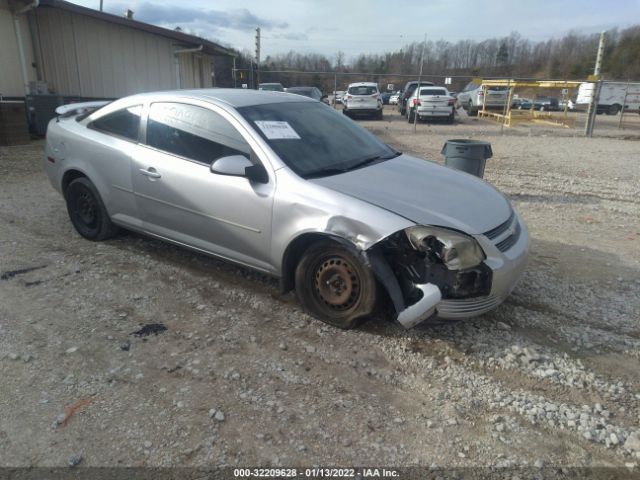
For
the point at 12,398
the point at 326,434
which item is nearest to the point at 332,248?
the point at 326,434

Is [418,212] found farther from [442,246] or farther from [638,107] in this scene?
[638,107]

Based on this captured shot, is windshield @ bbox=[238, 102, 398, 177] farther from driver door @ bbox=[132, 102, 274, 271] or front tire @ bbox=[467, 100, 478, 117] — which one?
front tire @ bbox=[467, 100, 478, 117]

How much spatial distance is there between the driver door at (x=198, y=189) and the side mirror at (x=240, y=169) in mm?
60

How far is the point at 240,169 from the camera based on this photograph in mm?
3455

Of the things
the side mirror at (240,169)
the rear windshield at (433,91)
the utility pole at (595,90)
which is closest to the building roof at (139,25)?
the rear windshield at (433,91)

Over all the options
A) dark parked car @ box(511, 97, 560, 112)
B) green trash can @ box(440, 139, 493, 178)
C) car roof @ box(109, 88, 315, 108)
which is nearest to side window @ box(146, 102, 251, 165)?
car roof @ box(109, 88, 315, 108)

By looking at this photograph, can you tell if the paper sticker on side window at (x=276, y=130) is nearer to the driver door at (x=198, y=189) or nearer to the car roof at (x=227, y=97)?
the driver door at (x=198, y=189)

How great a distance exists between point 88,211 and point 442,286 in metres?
3.80

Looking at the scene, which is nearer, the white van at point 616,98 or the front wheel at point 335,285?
the front wheel at point 335,285

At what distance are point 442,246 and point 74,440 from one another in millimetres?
2346

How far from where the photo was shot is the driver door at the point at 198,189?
3568 mm

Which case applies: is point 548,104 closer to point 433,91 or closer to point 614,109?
point 614,109

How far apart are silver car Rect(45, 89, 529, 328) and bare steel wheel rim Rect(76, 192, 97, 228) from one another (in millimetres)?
48

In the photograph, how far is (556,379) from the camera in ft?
9.48
